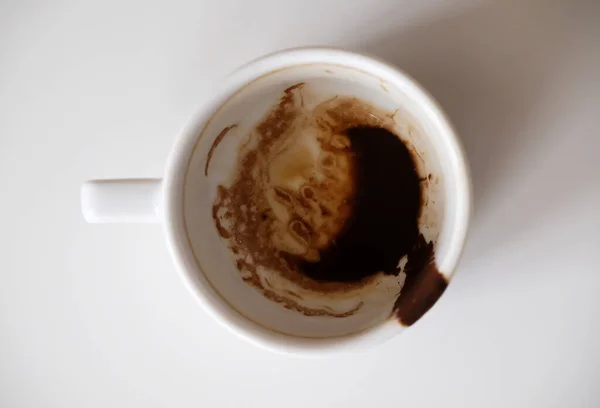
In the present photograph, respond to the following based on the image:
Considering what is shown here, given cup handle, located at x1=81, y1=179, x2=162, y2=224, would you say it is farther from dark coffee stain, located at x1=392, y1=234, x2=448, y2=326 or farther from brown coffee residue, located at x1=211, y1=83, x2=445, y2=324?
dark coffee stain, located at x1=392, y1=234, x2=448, y2=326

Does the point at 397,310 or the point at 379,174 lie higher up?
the point at 379,174

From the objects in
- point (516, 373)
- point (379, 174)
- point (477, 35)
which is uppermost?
point (477, 35)

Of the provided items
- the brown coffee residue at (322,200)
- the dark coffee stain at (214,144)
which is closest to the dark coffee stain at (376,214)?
the brown coffee residue at (322,200)

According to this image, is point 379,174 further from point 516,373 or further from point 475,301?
point 516,373

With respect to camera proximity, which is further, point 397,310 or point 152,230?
point 152,230

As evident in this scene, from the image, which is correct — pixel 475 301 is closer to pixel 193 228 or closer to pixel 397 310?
pixel 397 310

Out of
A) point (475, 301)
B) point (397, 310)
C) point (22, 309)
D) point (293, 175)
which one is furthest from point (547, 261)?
point (22, 309)

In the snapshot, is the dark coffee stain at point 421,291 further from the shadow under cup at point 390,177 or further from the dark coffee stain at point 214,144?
the dark coffee stain at point 214,144
